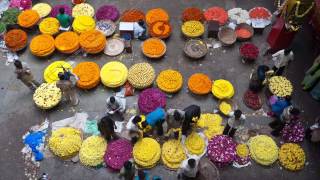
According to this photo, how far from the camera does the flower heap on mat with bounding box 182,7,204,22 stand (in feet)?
33.1

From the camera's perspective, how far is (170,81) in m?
8.91

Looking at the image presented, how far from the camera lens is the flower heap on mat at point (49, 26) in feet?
32.1

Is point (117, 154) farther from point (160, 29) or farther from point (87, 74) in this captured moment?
point (160, 29)

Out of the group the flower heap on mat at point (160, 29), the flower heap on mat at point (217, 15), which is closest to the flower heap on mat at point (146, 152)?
the flower heap on mat at point (160, 29)

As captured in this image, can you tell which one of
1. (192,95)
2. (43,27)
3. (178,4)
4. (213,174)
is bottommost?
(213,174)

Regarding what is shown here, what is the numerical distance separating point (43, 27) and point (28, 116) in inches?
106

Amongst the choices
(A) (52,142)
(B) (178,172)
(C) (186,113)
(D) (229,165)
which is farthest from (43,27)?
(D) (229,165)

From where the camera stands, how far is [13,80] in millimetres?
9422

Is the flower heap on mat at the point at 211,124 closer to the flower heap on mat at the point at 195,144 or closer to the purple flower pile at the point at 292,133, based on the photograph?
the flower heap on mat at the point at 195,144

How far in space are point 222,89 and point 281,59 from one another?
1.63 meters

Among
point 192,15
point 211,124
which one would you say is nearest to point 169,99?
point 211,124

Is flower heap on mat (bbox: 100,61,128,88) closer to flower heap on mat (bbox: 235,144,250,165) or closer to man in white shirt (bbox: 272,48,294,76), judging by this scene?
flower heap on mat (bbox: 235,144,250,165)

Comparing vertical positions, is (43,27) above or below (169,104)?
above

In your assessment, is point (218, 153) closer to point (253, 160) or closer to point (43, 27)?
point (253, 160)
